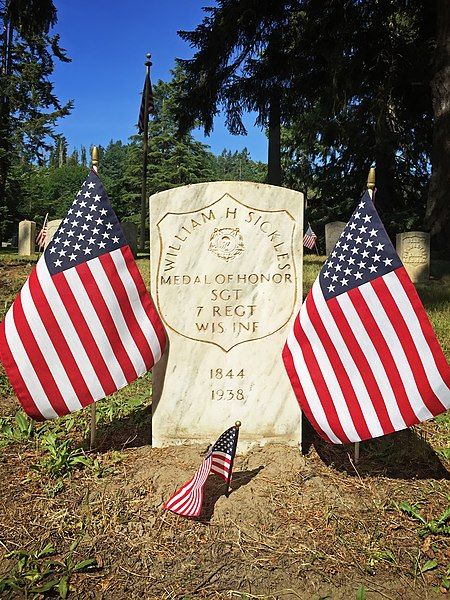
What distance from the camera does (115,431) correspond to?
3.75 m

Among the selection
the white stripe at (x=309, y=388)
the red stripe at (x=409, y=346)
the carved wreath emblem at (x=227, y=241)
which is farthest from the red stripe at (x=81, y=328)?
the red stripe at (x=409, y=346)

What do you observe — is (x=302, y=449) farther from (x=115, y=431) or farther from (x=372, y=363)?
(x=115, y=431)

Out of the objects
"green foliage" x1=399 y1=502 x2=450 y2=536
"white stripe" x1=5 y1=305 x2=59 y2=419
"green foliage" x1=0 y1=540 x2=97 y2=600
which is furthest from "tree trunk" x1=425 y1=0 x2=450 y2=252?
"green foliage" x1=0 y1=540 x2=97 y2=600

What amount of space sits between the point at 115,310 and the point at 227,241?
2.56ft

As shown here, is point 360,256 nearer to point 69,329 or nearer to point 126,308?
point 126,308

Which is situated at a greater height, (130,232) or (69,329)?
(130,232)

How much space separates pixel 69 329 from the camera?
10.0 feet

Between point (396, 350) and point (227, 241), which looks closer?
point (396, 350)

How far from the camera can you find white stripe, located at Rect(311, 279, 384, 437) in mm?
Result: 2885

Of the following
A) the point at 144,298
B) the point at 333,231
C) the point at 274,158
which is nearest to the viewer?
the point at 144,298

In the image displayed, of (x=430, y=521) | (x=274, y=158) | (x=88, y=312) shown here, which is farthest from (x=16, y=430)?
(x=274, y=158)

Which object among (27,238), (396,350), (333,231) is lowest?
(396,350)

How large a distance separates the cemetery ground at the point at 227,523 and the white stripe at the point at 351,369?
0.42m

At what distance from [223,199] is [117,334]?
102cm
